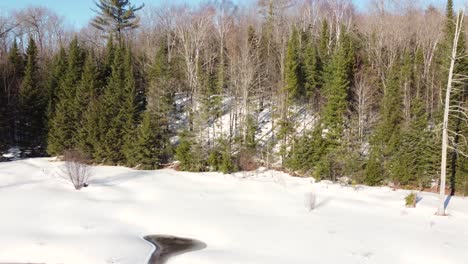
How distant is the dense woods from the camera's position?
26125mm

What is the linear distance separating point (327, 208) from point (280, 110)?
550 inches

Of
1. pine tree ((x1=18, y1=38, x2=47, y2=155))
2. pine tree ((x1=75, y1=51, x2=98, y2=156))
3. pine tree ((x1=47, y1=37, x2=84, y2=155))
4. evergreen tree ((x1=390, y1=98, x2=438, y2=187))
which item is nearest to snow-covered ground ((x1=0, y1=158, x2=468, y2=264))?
evergreen tree ((x1=390, y1=98, x2=438, y2=187))

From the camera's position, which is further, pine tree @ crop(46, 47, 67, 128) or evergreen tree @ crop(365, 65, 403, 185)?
pine tree @ crop(46, 47, 67, 128)

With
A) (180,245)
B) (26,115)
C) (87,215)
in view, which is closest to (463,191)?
(180,245)

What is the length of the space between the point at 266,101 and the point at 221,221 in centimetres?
2218

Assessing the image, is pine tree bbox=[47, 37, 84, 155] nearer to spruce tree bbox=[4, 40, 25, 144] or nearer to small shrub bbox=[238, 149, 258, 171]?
spruce tree bbox=[4, 40, 25, 144]

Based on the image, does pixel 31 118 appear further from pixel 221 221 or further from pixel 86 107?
pixel 221 221

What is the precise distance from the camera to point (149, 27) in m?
48.3

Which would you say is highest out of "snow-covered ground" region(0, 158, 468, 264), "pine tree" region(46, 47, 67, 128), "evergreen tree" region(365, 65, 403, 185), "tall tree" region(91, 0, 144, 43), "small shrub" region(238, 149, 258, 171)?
"tall tree" region(91, 0, 144, 43)

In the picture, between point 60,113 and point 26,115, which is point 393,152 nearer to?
point 60,113

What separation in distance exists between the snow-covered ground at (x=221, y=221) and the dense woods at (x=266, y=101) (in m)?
3.44

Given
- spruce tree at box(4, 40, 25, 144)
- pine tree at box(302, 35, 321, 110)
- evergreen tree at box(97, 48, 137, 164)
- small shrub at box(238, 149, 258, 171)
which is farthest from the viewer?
spruce tree at box(4, 40, 25, 144)

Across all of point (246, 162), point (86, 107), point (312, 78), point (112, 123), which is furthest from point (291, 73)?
point (86, 107)

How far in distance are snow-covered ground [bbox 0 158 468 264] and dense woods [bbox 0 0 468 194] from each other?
11.3 ft
